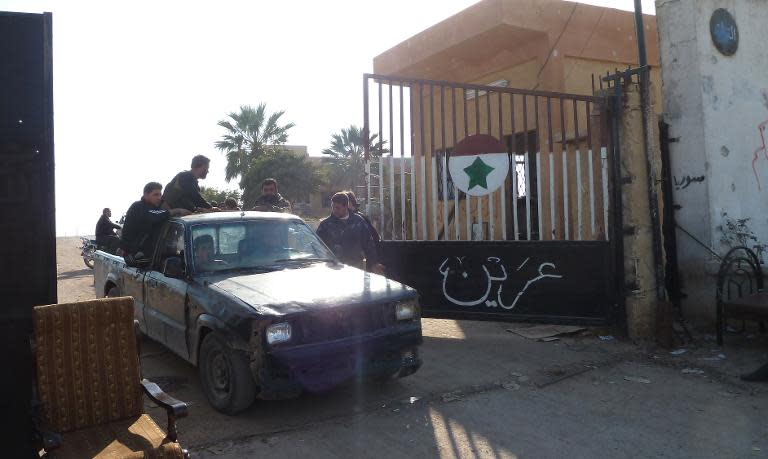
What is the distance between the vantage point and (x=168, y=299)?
17.0 feet

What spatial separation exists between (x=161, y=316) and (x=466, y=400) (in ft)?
9.40

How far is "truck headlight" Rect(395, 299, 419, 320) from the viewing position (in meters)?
4.58

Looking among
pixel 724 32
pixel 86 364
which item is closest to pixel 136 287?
pixel 86 364

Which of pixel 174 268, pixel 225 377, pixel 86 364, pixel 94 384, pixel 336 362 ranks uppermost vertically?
pixel 174 268

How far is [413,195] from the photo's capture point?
280 inches

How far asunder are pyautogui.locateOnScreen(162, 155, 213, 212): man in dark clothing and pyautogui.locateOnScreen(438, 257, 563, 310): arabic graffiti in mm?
2975

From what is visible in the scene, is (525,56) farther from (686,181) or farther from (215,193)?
(215,193)

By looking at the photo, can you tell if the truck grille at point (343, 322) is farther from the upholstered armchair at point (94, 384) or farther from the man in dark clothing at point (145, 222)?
the man in dark clothing at point (145, 222)

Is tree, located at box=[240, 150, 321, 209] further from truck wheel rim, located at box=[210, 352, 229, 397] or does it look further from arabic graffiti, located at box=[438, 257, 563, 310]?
truck wheel rim, located at box=[210, 352, 229, 397]

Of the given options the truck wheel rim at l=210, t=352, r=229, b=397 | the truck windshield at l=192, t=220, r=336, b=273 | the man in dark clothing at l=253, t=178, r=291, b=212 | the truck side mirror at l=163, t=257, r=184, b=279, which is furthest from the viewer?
the man in dark clothing at l=253, t=178, r=291, b=212

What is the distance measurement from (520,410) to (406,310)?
3.77ft

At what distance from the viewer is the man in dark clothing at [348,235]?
21.2 feet

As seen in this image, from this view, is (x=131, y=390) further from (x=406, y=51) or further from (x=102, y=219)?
(x=102, y=219)

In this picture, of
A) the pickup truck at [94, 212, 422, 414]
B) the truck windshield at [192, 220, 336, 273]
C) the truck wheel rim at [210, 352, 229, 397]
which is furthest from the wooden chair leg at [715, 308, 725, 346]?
the truck wheel rim at [210, 352, 229, 397]
